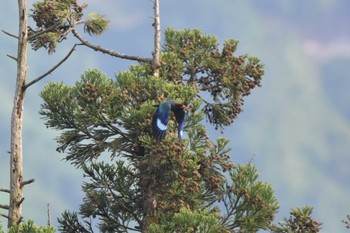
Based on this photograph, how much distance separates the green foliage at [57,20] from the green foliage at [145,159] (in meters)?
1.76

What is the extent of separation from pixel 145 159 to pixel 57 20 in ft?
15.3

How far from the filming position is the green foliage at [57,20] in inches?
790

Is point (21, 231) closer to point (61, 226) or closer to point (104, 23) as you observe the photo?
point (61, 226)

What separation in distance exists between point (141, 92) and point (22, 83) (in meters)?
4.88

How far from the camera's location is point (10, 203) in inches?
531

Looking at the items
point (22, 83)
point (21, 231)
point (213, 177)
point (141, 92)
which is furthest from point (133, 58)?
point (21, 231)

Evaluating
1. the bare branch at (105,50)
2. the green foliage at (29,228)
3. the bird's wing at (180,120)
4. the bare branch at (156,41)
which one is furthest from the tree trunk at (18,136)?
the bare branch at (105,50)

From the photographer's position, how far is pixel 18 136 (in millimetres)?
13750

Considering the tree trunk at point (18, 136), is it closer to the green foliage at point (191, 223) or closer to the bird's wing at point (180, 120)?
the green foliage at point (191, 223)

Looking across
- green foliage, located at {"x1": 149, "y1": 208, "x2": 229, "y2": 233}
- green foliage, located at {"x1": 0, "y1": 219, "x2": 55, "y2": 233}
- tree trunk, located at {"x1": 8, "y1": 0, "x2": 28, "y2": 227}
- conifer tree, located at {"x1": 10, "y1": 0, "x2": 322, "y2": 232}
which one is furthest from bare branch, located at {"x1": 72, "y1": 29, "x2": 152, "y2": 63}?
green foliage, located at {"x1": 0, "y1": 219, "x2": 55, "y2": 233}

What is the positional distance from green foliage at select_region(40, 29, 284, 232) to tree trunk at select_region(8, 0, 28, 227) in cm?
373

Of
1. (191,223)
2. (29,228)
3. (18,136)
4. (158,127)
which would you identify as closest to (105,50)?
(158,127)

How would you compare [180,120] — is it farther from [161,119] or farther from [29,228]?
[29,228]

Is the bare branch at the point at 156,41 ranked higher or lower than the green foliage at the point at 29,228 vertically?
higher
